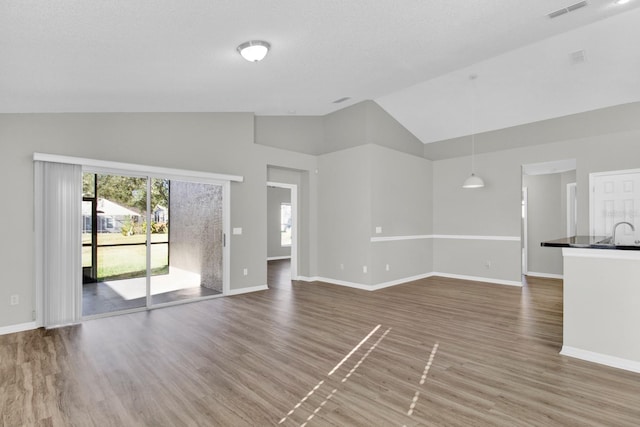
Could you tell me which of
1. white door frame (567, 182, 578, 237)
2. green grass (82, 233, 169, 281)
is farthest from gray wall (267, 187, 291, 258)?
white door frame (567, 182, 578, 237)

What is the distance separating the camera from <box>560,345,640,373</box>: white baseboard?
2918 mm

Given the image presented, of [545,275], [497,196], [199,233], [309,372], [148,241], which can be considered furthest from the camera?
[545,275]

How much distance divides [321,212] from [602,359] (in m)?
5.25

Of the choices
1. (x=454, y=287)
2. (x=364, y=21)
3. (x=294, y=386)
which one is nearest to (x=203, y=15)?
(x=364, y=21)

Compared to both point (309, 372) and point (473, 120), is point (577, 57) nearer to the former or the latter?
point (473, 120)

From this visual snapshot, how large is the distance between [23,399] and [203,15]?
3265 millimetres

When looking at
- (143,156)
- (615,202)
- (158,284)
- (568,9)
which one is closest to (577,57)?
(568,9)

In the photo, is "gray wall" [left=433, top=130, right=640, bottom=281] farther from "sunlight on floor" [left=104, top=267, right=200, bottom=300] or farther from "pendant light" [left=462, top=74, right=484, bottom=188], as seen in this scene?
"sunlight on floor" [left=104, top=267, right=200, bottom=300]

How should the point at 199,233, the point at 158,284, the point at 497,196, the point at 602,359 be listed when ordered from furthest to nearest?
1. the point at 497,196
2. the point at 199,233
3. the point at 158,284
4. the point at 602,359

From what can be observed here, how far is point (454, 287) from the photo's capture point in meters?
6.77

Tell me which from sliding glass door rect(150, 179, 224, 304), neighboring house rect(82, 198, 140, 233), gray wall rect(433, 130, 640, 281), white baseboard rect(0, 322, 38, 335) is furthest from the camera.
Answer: gray wall rect(433, 130, 640, 281)

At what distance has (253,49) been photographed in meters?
3.28

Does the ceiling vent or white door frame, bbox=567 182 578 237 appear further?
white door frame, bbox=567 182 578 237

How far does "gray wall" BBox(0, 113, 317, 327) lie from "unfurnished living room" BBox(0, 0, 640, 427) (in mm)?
26
